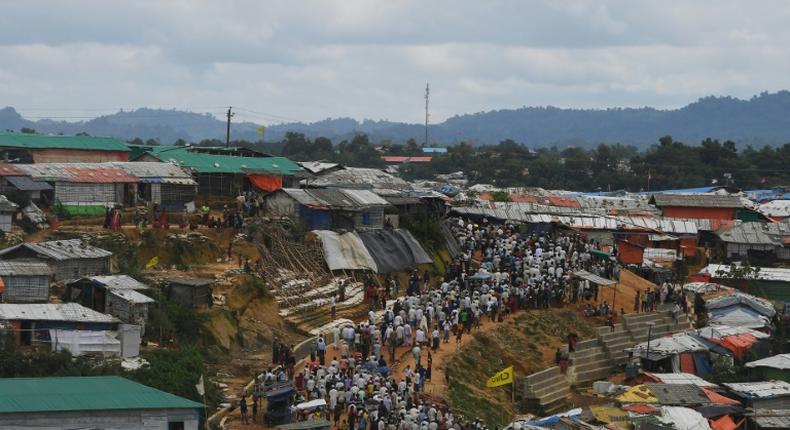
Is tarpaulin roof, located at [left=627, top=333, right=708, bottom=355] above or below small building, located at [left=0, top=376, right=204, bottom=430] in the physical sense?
below

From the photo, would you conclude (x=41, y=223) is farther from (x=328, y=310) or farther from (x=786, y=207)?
(x=786, y=207)

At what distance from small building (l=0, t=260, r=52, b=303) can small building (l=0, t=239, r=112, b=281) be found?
0.85 meters

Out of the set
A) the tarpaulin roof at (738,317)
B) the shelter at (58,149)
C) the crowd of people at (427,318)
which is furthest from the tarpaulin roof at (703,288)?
the shelter at (58,149)

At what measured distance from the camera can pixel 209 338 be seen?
30078mm

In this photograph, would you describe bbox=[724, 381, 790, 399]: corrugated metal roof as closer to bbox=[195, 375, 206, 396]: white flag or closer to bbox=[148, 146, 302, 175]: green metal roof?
bbox=[195, 375, 206, 396]: white flag

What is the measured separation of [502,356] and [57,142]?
2113 centimetres

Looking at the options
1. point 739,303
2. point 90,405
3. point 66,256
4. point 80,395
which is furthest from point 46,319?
point 739,303

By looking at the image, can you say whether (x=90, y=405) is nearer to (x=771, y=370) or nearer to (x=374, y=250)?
(x=374, y=250)

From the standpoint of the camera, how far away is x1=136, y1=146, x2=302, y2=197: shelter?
4350cm

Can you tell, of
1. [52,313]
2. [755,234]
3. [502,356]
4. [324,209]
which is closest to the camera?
[52,313]

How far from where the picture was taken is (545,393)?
32.3 m

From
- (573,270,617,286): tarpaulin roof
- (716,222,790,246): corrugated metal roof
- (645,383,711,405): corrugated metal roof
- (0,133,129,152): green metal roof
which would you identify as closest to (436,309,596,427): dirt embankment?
(573,270,617,286): tarpaulin roof

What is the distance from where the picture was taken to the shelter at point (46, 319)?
2617 centimetres

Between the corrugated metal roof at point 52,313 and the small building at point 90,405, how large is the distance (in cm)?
341
